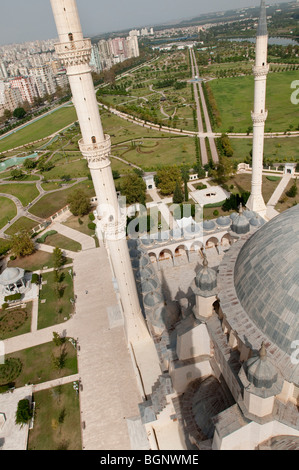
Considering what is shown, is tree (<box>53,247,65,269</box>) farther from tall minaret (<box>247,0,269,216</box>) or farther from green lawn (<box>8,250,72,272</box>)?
tall minaret (<box>247,0,269,216</box>)

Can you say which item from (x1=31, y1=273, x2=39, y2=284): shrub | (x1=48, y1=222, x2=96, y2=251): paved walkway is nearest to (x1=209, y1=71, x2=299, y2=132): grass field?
(x1=48, y1=222, x2=96, y2=251): paved walkway

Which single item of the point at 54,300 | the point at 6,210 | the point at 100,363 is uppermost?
the point at 6,210

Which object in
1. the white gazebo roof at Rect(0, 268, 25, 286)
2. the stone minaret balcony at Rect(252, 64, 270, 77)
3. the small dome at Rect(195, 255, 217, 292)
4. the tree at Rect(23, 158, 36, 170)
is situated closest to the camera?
the small dome at Rect(195, 255, 217, 292)

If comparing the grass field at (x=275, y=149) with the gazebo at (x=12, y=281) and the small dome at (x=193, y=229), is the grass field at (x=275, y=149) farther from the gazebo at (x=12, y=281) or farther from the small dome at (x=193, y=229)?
the gazebo at (x=12, y=281)

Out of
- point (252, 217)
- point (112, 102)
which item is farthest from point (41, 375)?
point (112, 102)

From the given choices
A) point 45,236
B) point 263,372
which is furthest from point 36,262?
point 263,372

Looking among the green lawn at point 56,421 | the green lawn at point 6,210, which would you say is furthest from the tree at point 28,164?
the green lawn at point 56,421

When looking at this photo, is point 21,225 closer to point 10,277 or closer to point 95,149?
point 10,277

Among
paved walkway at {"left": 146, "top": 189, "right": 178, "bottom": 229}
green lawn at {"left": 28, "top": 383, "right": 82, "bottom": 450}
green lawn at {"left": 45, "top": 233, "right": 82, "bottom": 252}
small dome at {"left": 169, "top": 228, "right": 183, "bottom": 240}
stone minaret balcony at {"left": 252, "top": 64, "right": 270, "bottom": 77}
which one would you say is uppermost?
stone minaret balcony at {"left": 252, "top": 64, "right": 270, "bottom": 77}
